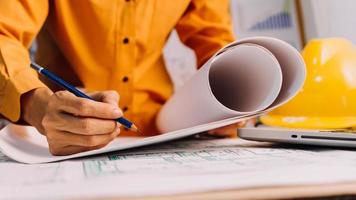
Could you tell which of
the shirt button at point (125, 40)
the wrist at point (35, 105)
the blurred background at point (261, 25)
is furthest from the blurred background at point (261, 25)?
the wrist at point (35, 105)

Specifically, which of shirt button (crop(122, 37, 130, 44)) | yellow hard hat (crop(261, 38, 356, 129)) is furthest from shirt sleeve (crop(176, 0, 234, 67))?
yellow hard hat (crop(261, 38, 356, 129))

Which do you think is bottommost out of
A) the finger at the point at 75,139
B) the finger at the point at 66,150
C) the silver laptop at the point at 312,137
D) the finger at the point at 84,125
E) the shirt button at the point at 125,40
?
the silver laptop at the point at 312,137

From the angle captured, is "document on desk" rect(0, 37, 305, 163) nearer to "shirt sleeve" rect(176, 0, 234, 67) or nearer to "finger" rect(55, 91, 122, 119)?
"finger" rect(55, 91, 122, 119)

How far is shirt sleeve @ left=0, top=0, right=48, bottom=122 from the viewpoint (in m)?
0.52

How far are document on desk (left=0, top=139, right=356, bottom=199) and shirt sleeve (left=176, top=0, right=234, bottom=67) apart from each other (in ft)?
1.42

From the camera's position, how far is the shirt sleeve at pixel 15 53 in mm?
521

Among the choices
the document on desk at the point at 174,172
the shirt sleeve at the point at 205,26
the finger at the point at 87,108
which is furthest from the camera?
the shirt sleeve at the point at 205,26

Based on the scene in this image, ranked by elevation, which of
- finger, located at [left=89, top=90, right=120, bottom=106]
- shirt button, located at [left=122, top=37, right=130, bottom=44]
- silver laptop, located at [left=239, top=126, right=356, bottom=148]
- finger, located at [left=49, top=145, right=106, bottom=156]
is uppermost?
shirt button, located at [left=122, top=37, right=130, bottom=44]

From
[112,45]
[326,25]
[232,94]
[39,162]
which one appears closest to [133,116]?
[112,45]

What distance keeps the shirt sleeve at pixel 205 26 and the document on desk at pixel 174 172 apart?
17.1 inches

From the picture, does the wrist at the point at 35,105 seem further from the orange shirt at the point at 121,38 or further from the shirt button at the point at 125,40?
the shirt button at the point at 125,40

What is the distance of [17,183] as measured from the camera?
31 centimetres

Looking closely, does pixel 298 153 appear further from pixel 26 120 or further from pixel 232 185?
pixel 26 120

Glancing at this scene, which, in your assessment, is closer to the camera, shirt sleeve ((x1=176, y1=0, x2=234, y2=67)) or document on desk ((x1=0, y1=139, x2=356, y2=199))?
document on desk ((x1=0, y1=139, x2=356, y2=199))
